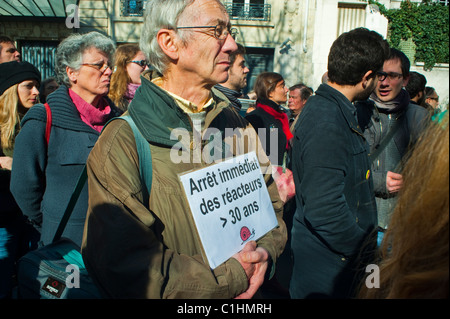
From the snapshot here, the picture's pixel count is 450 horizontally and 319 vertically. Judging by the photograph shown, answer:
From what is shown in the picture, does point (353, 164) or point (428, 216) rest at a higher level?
point (428, 216)

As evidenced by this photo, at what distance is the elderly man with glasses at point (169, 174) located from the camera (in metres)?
1.44

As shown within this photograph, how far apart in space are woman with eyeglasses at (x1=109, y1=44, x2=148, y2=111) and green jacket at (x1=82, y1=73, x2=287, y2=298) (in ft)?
7.28

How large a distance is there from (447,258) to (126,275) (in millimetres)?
1023

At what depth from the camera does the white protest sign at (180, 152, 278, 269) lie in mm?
1564

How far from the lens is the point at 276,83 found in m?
5.20

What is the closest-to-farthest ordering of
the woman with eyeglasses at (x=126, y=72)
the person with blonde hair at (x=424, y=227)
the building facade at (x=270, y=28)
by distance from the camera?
the person with blonde hair at (x=424, y=227) < the woman with eyeglasses at (x=126, y=72) < the building facade at (x=270, y=28)

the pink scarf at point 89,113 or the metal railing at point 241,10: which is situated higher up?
the metal railing at point 241,10

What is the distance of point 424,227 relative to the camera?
889 millimetres

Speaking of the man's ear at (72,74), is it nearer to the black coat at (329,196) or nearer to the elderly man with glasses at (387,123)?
the black coat at (329,196)

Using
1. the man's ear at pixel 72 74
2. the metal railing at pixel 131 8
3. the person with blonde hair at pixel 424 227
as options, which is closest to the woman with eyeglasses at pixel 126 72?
the man's ear at pixel 72 74

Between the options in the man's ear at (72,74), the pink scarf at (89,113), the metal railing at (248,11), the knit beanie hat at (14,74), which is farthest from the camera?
the metal railing at (248,11)
